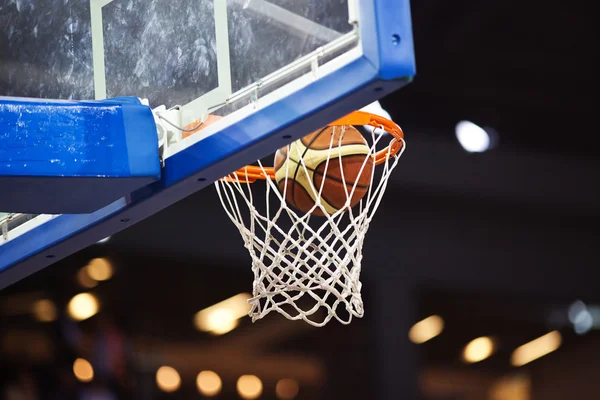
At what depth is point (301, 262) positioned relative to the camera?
2.46 metres

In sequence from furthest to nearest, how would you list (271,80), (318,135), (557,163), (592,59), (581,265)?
(581,265), (557,163), (592,59), (318,135), (271,80)

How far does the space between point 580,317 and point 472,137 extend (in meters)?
2.11

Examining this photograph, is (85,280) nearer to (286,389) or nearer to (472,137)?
(286,389)

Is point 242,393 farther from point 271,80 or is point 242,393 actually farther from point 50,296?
point 271,80

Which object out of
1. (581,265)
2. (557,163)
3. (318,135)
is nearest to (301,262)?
(318,135)

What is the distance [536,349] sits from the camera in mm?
7582

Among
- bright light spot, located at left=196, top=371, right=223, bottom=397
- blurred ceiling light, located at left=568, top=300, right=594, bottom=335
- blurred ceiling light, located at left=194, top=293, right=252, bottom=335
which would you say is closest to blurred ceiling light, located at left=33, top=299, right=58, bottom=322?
blurred ceiling light, located at left=194, top=293, right=252, bottom=335

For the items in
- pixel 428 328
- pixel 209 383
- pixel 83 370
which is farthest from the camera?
pixel 428 328

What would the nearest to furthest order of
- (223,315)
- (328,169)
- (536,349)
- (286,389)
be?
(328,169) → (223,315) → (286,389) → (536,349)

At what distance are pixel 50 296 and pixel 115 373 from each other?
667 mm

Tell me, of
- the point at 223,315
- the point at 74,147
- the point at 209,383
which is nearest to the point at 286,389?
the point at 209,383

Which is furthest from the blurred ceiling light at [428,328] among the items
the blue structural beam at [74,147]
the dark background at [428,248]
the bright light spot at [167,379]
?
the blue structural beam at [74,147]

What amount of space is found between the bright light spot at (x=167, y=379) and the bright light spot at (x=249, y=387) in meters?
0.50

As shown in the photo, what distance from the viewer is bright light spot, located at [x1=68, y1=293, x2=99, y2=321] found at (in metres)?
6.20
